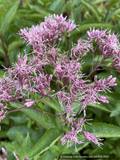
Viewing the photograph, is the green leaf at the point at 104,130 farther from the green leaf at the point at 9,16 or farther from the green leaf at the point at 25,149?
the green leaf at the point at 9,16

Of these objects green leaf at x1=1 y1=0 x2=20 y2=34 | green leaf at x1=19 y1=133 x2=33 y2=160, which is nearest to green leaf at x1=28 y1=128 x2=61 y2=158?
green leaf at x1=19 y1=133 x2=33 y2=160

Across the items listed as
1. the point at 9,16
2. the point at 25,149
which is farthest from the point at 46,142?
the point at 9,16

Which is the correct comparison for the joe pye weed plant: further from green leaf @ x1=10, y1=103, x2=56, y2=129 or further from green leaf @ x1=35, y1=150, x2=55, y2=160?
green leaf @ x1=35, y1=150, x2=55, y2=160

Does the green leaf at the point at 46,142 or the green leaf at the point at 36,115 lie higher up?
the green leaf at the point at 36,115

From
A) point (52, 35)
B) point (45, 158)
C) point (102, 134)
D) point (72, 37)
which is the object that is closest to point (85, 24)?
point (72, 37)

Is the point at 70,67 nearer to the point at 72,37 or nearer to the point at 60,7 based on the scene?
the point at 72,37

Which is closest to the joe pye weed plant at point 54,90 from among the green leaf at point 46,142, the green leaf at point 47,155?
the green leaf at point 46,142
